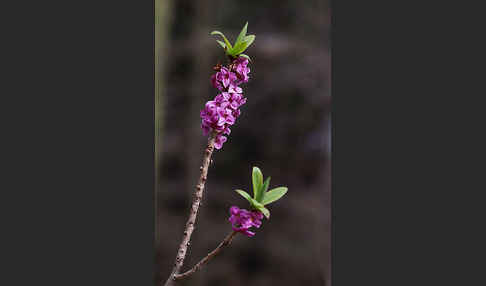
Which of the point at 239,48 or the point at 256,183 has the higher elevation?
the point at 239,48

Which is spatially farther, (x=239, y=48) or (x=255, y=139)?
(x=255, y=139)

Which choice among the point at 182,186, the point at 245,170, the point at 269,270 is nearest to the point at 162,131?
the point at 182,186

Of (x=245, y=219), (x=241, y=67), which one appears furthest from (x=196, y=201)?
(x=241, y=67)

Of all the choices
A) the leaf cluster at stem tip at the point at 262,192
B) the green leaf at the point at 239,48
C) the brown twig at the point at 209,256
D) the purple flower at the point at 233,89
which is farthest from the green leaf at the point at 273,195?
the green leaf at the point at 239,48

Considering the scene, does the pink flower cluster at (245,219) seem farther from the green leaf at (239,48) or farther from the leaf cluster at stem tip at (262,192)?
the green leaf at (239,48)

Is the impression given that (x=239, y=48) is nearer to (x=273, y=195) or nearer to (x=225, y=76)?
(x=225, y=76)

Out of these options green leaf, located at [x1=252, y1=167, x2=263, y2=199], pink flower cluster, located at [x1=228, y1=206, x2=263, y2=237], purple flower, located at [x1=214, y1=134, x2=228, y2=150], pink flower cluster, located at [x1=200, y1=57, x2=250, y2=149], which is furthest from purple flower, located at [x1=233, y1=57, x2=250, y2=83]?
pink flower cluster, located at [x1=228, y1=206, x2=263, y2=237]
